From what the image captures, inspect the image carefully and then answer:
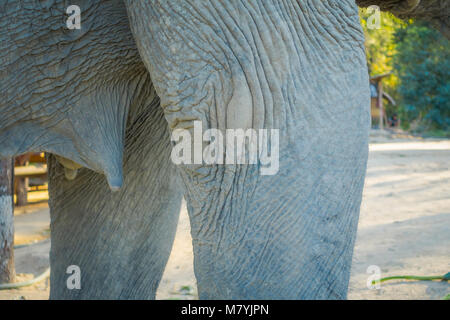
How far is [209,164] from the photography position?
1.15 m

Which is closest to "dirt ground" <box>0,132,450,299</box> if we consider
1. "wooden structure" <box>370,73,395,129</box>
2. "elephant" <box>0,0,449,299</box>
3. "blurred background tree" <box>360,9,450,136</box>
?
"elephant" <box>0,0,449,299</box>

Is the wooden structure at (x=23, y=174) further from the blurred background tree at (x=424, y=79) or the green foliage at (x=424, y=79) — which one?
the green foliage at (x=424, y=79)

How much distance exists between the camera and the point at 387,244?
3549mm

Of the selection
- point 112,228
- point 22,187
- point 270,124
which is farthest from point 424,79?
point 270,124

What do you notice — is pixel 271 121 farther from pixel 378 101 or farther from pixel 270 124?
pixel 378 101

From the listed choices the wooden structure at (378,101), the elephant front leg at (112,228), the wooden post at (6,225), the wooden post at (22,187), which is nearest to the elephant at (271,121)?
the elephant front leg at (112,228)

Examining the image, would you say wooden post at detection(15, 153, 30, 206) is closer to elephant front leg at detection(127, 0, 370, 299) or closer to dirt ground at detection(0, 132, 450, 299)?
dirt ground at detection(0, 132, 450, 299)

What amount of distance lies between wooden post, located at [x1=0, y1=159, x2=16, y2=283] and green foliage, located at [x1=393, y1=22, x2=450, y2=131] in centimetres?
1662

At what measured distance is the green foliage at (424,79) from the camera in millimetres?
18297

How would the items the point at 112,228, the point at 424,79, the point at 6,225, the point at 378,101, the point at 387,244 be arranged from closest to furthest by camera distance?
the point at 112,228 < the point at 387,244 < the point at 6,225 < the point at 424,79 < the point at 378,101

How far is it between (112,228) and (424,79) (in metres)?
19.0

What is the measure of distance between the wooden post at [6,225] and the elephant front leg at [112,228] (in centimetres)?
175
